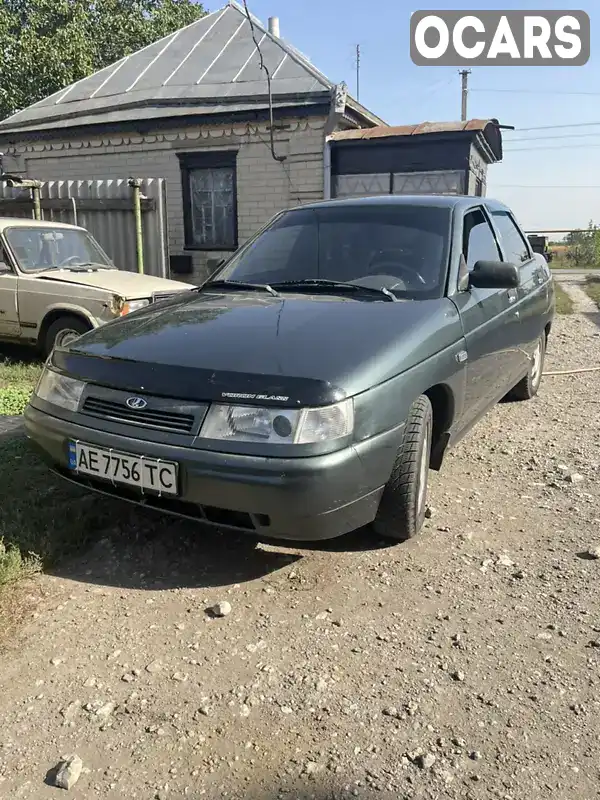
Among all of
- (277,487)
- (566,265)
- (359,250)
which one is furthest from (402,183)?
(566,265)

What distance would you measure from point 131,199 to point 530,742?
31.7 ft

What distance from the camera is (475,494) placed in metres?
3.78

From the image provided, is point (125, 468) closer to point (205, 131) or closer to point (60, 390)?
point (60, 390)

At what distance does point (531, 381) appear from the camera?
5.70 metres

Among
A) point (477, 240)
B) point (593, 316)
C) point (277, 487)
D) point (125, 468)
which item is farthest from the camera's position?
point (593, 316)

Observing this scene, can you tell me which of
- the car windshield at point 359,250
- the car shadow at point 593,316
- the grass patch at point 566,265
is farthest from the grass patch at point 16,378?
the grass patch at point 566,265

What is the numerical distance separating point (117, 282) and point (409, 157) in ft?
19.7

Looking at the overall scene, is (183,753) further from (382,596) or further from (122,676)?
(382,596)

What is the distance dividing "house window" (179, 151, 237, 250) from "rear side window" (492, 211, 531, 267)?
705cm

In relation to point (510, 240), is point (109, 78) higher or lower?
higher

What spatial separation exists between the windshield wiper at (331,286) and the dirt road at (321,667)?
118 cm

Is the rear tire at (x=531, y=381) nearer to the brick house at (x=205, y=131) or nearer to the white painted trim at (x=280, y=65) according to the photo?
the brick house at (x=205, y=131)

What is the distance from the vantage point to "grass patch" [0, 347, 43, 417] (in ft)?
17.0

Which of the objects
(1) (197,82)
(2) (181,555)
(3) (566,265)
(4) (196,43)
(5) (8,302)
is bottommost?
(3) (566,265)
